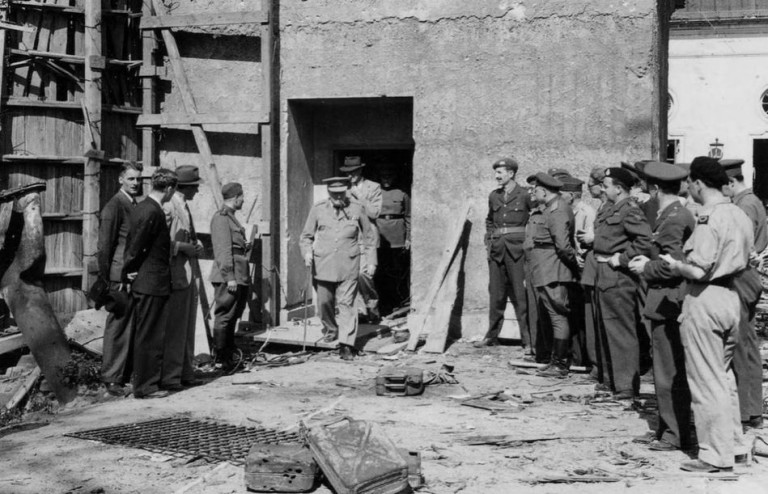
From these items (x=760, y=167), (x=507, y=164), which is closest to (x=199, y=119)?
(x=507, y=164)

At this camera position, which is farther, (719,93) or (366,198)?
(719,93)

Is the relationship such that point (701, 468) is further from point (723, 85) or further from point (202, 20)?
point (723, 85)

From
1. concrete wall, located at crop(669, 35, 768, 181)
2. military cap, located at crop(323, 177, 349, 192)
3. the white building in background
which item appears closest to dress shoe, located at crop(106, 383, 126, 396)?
military cap, located at crop(323, 177, 349, 192)

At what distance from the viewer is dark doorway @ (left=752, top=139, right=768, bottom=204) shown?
1179 inches

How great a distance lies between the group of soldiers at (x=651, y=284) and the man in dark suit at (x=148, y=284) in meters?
3.98

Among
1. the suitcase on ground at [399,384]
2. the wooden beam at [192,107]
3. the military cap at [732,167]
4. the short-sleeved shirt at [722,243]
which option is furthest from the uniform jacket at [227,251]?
the short-sleeved shirt at [722,243]

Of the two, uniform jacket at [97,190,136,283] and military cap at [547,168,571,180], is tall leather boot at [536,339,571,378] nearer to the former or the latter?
military cap at [547,168,571,180]

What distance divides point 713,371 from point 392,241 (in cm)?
748

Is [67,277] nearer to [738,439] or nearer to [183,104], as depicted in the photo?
[183,104]

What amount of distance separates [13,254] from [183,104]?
12.1ft

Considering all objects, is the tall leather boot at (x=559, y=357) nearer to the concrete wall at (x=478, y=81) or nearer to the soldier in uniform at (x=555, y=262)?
the soldier in uniform at (x=555, y=262)

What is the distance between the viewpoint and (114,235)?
8.59 metres

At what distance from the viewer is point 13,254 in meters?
8.95

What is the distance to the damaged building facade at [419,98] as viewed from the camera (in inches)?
426
